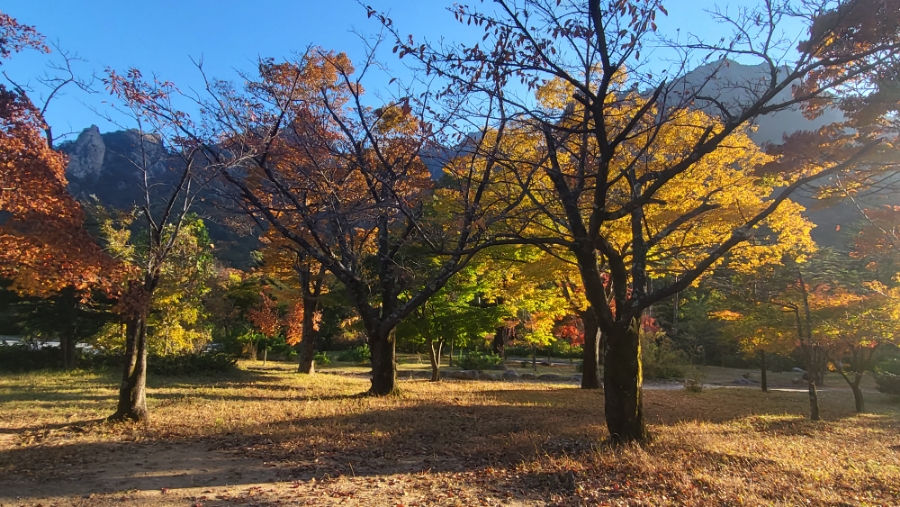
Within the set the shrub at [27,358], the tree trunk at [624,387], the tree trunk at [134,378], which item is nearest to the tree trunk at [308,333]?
the shrub at [27,358]

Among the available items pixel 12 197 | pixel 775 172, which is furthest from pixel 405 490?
pixel 775 172

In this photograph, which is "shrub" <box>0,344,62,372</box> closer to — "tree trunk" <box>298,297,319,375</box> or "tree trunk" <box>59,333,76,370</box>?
"tree trunk" <box>59,333,76,370</box>

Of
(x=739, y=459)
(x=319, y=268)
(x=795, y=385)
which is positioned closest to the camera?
(x=739, y=459)

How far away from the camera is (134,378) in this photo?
28.0ft

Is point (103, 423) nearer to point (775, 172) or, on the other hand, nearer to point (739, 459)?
point (739, 459)

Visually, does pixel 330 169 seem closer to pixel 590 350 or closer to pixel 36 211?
pixel 36 211

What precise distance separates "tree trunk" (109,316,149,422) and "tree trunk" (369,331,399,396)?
5.22 meters

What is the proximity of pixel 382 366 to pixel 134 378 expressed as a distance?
564 centimetres

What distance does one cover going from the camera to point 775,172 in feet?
29.6

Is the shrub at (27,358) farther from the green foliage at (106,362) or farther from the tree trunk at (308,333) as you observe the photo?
the tree trunk at (308,333)

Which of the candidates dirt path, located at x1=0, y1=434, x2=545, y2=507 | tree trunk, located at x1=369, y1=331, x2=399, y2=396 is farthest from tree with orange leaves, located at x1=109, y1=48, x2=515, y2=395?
dirt path, located at x1=0, y1=434, x2=545, y2=507

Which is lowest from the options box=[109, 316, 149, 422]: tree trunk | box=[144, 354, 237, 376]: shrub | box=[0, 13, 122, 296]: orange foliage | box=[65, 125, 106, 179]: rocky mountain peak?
box=[144, 354, 237, 376]: shrub

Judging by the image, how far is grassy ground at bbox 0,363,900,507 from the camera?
16.1 ft

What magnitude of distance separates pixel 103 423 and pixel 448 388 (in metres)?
9.35
